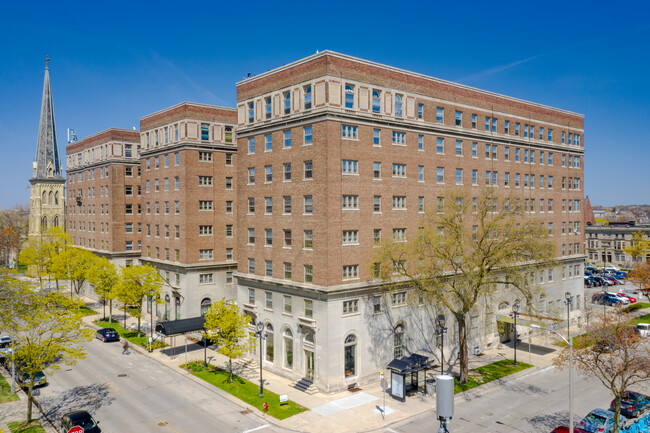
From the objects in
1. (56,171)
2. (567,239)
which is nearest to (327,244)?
(567,239)

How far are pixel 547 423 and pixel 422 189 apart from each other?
21.4 m

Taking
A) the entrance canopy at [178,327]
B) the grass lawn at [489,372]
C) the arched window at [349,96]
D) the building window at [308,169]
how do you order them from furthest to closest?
the entrance canopy at [178,327] → the building window at [308,169] → the grass lawn at [489,372] → the arched window at [349,96]

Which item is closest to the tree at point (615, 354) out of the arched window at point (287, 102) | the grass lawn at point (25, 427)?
the arched window at point (287, 102)

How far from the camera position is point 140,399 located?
3553 cm

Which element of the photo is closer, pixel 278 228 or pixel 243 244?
pixel 278 228

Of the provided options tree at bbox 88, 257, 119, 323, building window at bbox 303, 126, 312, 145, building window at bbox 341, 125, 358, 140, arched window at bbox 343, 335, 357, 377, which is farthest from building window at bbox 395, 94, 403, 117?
tree at bbox 88, 257, 119, 323

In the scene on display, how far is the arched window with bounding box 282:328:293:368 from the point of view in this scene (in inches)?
1606

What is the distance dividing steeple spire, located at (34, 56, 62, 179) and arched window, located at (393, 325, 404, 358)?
91234 mm

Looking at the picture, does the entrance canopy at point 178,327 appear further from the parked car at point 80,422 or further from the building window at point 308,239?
the parked car at point 80,422

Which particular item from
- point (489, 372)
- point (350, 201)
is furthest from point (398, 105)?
point (489, 372)

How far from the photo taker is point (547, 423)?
31.2m

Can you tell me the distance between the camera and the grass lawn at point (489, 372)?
3844cm

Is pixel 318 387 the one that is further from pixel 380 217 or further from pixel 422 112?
pixel 422 112

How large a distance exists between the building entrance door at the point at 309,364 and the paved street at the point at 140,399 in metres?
6.86
